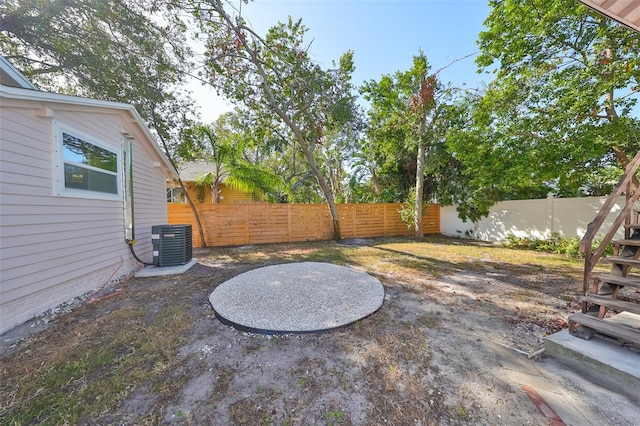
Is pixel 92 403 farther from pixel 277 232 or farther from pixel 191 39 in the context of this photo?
pixel 191 39

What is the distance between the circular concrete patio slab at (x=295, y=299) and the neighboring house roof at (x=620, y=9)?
3715mm

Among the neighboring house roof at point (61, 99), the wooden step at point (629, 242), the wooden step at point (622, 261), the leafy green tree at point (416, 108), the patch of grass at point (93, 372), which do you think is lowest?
the patch of grass at point (93, 372)

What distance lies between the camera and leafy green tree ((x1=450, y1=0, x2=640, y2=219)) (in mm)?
5297

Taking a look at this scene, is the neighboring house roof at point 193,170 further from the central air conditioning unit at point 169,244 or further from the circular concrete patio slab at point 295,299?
the circular concrete patio slab at point 295,299

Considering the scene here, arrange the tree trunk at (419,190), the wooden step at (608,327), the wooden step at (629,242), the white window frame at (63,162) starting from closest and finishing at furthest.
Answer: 1. the wooden step at (608,327)
2. the wooden step at (629,242)
3. the white window frame at (63,162)
4. the tree trunk at (419,190)

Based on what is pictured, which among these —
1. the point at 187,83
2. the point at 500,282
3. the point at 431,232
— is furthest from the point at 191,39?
the point at 431,232

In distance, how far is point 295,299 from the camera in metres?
3.45

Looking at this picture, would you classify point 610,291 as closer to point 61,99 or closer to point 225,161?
point 61,99

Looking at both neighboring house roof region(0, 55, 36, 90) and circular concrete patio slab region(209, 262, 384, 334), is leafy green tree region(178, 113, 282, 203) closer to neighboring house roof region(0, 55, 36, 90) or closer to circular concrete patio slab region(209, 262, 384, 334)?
neighboring house roof region(0, 55, 36, 90)

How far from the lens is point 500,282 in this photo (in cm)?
435

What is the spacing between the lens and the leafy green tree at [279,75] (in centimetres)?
713

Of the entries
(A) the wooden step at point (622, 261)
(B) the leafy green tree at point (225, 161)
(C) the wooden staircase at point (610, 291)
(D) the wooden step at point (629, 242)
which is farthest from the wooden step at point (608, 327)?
(B) the leafy green tree at point (225, 161)

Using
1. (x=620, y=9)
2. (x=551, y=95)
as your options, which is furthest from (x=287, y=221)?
(x=551, y=95)

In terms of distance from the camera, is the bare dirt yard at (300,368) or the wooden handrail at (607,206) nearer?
the bare dirt yard at (300,368)
